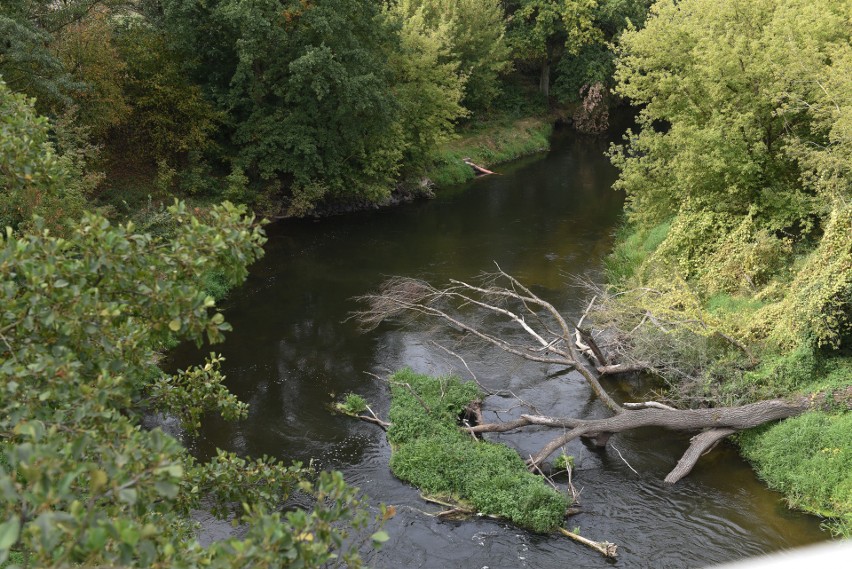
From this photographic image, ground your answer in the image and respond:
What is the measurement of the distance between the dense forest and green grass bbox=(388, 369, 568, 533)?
1530 millimetres

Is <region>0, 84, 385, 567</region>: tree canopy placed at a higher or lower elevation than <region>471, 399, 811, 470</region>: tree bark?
higher

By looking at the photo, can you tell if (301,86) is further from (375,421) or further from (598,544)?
(598,544)

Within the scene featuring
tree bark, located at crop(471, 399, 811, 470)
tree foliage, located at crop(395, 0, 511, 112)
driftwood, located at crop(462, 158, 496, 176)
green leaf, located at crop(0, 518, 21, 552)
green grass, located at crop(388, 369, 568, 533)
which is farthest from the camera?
driftwood, located at crop(462, 158, 496, 176)

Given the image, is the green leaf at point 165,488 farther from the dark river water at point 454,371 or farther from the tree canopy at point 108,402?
the dark river water at point 454,371

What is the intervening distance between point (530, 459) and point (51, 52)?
56.4 ft

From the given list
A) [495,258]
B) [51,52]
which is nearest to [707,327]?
[495,258]

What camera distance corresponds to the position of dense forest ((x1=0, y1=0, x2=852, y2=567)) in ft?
14.6

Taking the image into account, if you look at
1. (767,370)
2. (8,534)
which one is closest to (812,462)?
(767,370)

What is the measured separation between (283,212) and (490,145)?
16.3m

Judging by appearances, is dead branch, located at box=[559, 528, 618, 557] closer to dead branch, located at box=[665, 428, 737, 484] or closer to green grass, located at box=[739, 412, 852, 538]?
dead branch, located at box=[665, 428, 737, 484]

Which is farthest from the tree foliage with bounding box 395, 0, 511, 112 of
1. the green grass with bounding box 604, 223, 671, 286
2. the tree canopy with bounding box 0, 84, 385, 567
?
the tree canopy with bounding box 0, 84, 385, 567

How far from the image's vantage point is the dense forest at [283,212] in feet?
14.6

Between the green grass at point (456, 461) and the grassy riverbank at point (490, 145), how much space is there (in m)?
20.5

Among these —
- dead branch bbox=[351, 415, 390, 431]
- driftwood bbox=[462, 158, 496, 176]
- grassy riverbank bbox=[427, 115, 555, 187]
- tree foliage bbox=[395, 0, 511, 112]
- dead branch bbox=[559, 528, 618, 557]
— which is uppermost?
tree foliage bbox=[395, 0, 511, 112]
